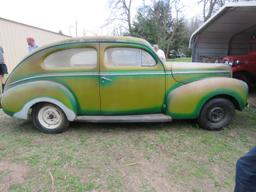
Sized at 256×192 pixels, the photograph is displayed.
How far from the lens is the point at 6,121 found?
441 cm

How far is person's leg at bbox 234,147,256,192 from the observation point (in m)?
→ 1.39

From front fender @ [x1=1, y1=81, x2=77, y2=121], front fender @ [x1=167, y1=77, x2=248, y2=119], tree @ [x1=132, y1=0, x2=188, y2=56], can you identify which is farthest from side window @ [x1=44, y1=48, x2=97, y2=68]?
tree @ [x1=132, y1=0, x2=188, y2=56]

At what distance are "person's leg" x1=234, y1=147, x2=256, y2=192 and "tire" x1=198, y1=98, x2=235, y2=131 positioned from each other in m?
2.30

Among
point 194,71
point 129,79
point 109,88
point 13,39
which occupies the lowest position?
point 109,88

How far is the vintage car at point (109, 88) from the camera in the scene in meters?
3.55

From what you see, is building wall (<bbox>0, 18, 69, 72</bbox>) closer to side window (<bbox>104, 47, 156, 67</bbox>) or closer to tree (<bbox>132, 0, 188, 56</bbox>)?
side window (<bbox>104, 47, 156, 67</bbox>)

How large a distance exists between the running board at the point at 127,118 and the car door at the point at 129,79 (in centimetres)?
11

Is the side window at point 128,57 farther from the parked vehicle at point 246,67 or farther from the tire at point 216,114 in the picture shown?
the parked vehicle at point 246,67

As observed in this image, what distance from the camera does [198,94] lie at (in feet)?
11.7

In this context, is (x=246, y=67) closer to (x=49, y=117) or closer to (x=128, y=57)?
(x=128, y=57)

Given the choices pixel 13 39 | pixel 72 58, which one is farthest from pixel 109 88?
pixel 13 39

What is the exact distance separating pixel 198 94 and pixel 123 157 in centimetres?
179

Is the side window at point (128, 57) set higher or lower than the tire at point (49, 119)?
higher

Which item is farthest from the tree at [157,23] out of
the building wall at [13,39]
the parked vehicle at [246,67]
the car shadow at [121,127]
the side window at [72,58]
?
the side window at [72,58]
